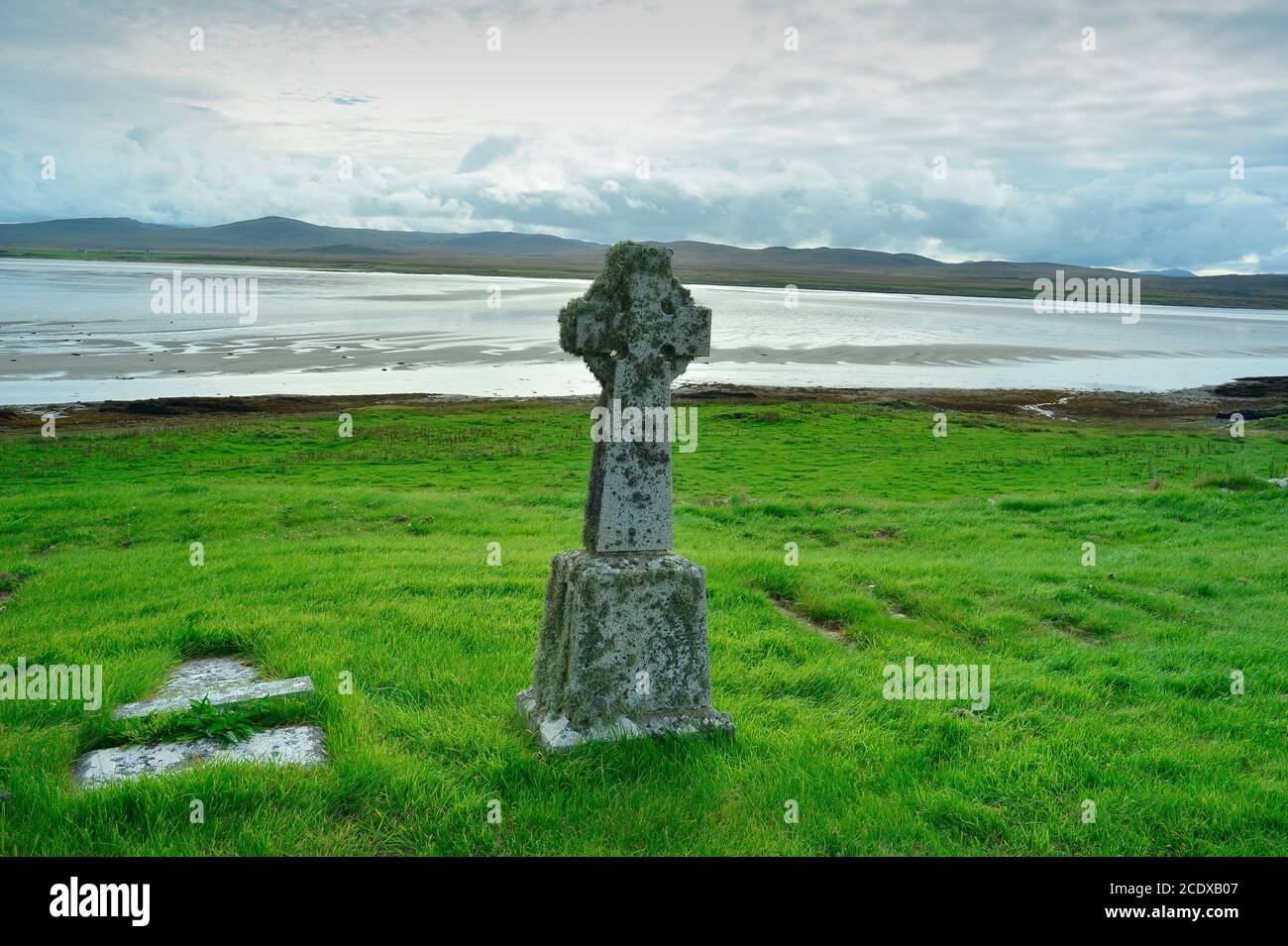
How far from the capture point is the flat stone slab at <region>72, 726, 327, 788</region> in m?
5.38

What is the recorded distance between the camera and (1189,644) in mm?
8688

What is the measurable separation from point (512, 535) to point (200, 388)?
3754 centimetres

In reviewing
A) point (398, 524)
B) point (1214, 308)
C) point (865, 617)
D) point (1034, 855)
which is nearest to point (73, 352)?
point (398, 524)

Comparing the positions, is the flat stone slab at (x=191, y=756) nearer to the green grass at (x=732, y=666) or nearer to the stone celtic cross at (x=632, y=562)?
the green grass at (x=732, y=666)

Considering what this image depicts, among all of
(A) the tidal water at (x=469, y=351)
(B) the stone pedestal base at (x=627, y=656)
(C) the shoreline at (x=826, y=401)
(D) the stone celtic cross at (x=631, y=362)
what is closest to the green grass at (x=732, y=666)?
(B) the stone pedestal base at (x=627, y=656)

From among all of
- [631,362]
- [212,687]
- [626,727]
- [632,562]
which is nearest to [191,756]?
[212,687]

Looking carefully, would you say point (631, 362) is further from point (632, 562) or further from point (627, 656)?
point (627, 656)

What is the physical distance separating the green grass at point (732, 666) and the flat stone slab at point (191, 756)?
14cm

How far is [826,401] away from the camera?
4659 centimetres

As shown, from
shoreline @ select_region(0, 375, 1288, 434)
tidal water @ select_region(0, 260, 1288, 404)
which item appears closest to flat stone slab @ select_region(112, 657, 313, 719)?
shoreline @ select_region(0, 375, 1288, 434)

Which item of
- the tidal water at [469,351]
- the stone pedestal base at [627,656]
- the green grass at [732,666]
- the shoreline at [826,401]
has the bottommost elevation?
the green grass at [732,666]

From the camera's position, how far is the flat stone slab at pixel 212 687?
248 inches

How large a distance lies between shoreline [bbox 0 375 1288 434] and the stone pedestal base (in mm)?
33889

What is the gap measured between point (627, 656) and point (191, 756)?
2893 millimetres
